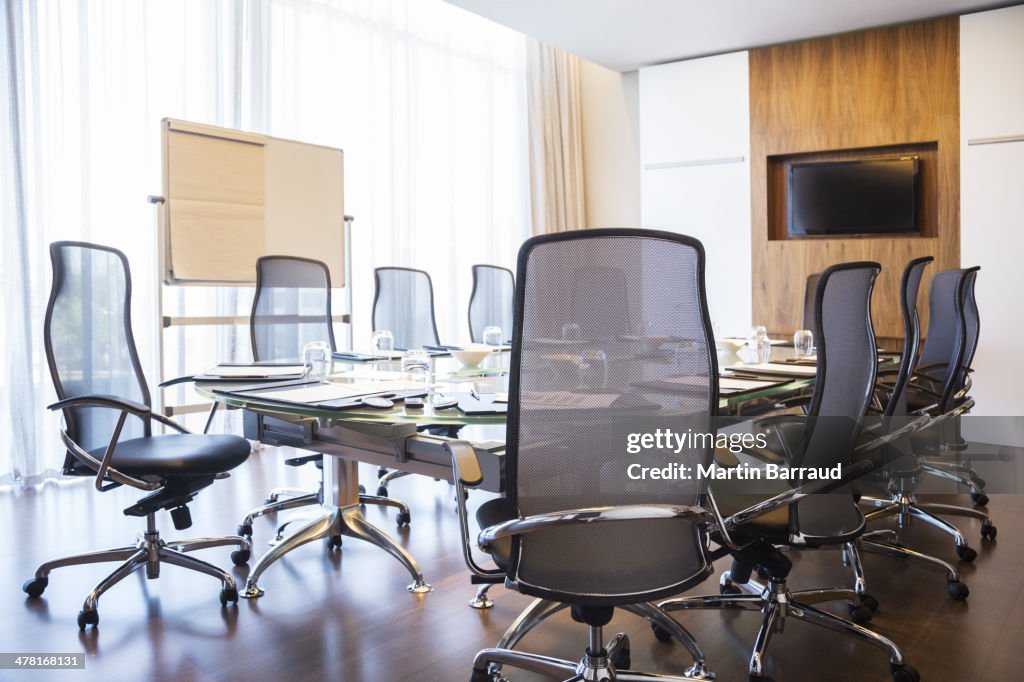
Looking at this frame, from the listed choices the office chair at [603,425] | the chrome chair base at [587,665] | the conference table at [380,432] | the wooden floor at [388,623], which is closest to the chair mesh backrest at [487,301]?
the conference table at [380,432]

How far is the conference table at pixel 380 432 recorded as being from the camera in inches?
82.4

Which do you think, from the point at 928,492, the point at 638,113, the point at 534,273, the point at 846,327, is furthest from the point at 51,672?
the point at 638,113

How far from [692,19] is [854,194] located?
189cm

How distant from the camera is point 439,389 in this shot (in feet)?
8.05

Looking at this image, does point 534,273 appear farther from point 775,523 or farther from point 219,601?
point 219,601

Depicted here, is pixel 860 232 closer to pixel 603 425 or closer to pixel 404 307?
pixel 404 307

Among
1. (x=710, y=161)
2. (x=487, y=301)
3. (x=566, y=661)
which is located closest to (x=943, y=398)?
(x=566, y=661)

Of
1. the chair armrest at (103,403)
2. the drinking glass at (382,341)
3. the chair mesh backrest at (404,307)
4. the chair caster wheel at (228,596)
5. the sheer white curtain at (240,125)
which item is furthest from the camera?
the chair mesh backrest at (404,307)

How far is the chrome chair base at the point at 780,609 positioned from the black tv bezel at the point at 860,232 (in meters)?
4.44

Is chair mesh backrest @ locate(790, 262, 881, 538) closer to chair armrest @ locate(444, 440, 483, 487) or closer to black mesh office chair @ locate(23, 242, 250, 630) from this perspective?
chair armrest @ locate(444, 440, 483, 487)

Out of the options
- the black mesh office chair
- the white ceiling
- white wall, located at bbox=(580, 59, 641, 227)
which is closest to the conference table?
the black mesh office chair

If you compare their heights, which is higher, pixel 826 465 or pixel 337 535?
pixel 826 465

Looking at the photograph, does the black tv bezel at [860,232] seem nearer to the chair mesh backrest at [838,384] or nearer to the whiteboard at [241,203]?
the whiteboard at [241,203]

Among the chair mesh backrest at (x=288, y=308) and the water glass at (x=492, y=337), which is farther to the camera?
the water glass at (x=492, y=337)
